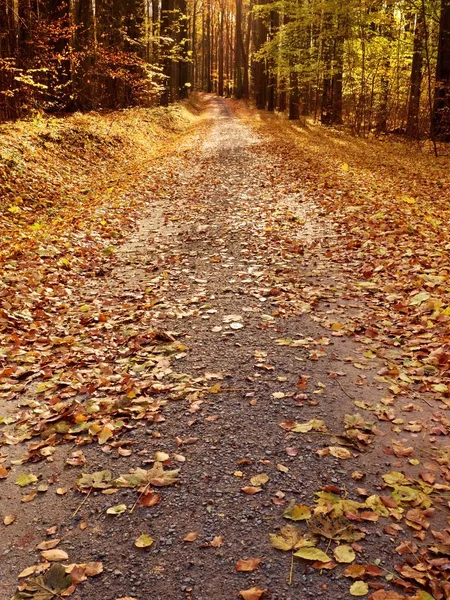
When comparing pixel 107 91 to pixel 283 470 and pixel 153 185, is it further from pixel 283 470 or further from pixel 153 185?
pixel 283 470

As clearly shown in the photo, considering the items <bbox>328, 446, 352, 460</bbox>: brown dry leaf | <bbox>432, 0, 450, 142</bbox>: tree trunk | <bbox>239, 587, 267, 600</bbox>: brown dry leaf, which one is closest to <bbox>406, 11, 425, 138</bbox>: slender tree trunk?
<bbox>432, 0, 450, 142</bbox>: tree trunk

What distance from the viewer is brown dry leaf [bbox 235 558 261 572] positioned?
8.50 ft

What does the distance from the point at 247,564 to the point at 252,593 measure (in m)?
0.18

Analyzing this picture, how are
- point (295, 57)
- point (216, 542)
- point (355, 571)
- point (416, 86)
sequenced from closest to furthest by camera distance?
point (355, 571)
point (216, 542)
point (416, 86)
point (295, 57)

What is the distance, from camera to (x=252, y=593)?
2.44 meters

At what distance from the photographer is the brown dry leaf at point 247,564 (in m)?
2.59

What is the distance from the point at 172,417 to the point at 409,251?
4580 mm

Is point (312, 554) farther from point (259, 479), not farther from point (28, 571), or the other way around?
point (28, 571)

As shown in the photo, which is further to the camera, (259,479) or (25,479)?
(25,479)

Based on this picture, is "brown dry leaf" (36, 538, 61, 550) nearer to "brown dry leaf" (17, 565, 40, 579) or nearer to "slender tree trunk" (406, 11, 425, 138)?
"brown dry leaf" (17, 565, 40, 579)

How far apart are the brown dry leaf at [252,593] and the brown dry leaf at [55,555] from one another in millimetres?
987

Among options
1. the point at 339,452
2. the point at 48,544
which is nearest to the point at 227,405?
the point at 339,452

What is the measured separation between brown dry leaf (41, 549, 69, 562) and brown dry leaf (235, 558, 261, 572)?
3.05ft

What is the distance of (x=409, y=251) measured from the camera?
23.1ft
